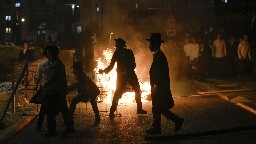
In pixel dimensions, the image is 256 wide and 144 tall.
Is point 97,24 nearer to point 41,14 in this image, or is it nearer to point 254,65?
point 41,14

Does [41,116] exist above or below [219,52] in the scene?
below

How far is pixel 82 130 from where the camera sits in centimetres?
872

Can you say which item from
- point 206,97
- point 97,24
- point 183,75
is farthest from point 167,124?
point 97,24

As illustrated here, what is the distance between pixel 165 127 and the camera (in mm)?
8820

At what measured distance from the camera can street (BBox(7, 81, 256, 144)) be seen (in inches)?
305

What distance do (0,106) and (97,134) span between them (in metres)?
5.09

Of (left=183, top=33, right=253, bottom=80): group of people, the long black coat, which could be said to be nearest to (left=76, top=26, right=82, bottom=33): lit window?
(left=183, top=33, right=253, bottom=80): group of people

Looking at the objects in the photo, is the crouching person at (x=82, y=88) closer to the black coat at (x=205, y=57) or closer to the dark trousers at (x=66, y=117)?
the dark trousers at (x=66, y=117)

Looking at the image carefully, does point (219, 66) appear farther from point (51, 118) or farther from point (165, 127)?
point (51, 118)

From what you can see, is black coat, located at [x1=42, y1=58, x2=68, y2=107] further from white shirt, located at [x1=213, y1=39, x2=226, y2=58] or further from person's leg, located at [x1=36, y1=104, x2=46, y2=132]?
white shirt, located at [x1=213, y1=39, x2=226, y2=58]

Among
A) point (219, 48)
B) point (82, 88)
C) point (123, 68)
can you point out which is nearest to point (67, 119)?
point (82, 88)

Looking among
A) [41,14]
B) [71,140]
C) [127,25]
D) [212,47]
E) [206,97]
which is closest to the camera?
[71,140]

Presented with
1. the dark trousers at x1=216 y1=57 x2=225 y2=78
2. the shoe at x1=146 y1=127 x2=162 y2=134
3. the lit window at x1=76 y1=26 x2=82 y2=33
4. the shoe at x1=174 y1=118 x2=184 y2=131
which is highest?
the lit window at x1=76 y1=26 x2=82 y2=33

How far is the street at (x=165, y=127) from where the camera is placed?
25.4 ft
